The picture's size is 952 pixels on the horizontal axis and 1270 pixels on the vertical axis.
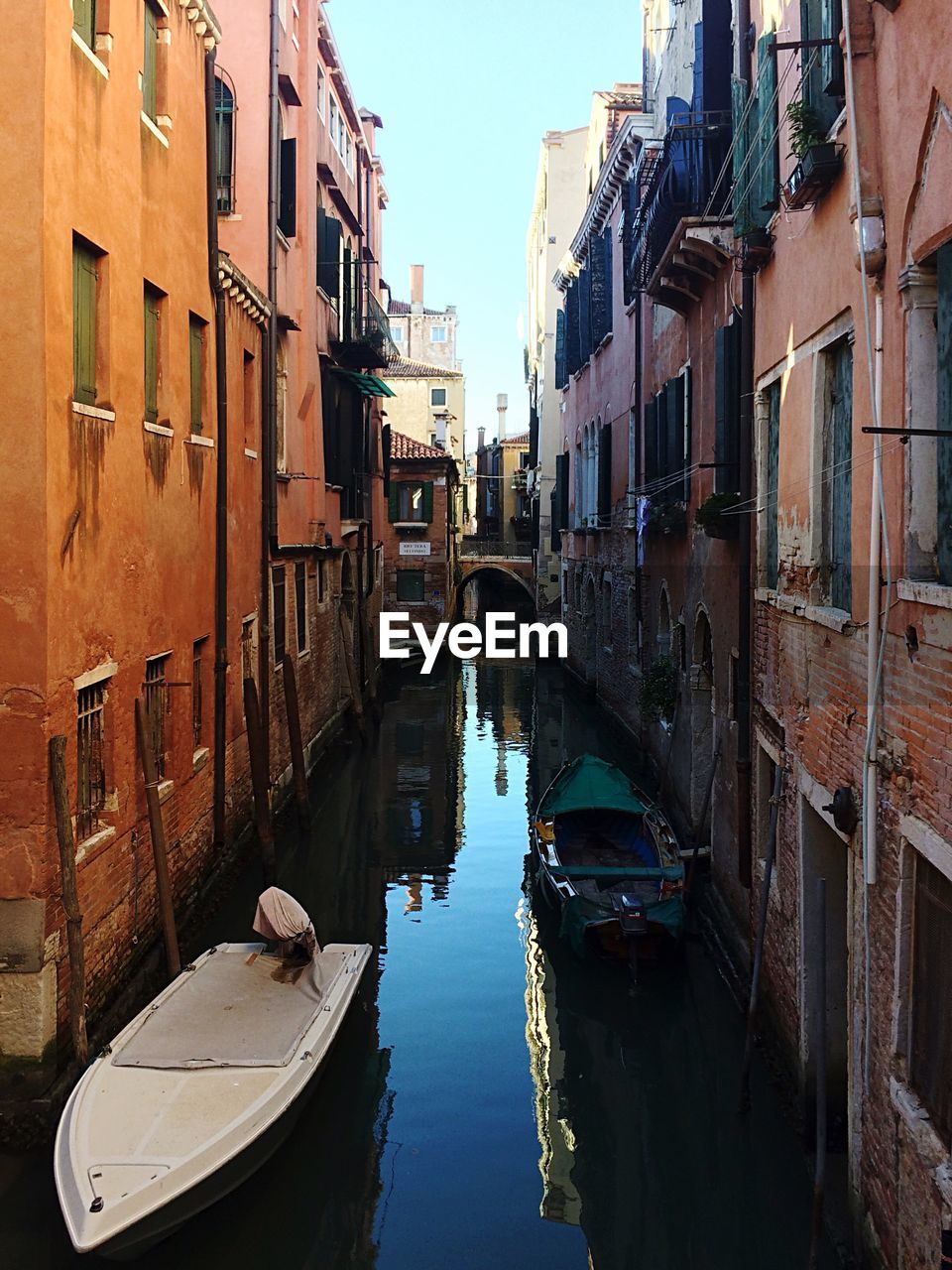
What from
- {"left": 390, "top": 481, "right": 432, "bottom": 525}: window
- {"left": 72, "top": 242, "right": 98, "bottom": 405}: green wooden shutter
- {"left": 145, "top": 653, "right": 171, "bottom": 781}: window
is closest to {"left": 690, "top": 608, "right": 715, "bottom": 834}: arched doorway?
{"left": 145, "top": 653, "right": 171, "bottom": 781}: window

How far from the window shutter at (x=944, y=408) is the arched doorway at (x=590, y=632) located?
18.4 m

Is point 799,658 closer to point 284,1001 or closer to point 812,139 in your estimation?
point 812,139

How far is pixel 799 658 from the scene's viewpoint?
7141 mm

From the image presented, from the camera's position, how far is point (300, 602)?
54.4 feet

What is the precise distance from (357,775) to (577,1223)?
11.2 metres

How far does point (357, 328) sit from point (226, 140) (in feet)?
25.4

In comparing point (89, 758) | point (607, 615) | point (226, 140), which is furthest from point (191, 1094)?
point (607, 615)

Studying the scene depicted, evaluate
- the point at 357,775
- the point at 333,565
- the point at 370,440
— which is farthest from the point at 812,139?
the point at 370,440

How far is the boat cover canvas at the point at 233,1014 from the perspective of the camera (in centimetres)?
646

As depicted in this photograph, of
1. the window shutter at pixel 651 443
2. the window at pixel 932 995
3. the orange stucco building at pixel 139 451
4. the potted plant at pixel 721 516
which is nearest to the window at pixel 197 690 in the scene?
the orange stucco building at pixel 139 451

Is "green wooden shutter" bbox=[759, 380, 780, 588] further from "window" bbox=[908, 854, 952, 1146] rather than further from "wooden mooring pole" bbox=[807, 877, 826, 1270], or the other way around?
"window" bbox=[908, 854, 952, 1146]

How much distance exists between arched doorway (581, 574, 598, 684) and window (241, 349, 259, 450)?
35.9 ft

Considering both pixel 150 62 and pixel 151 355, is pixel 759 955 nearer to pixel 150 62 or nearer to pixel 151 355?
Answer: pixel 151 355

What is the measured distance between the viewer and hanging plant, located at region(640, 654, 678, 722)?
13789mm
